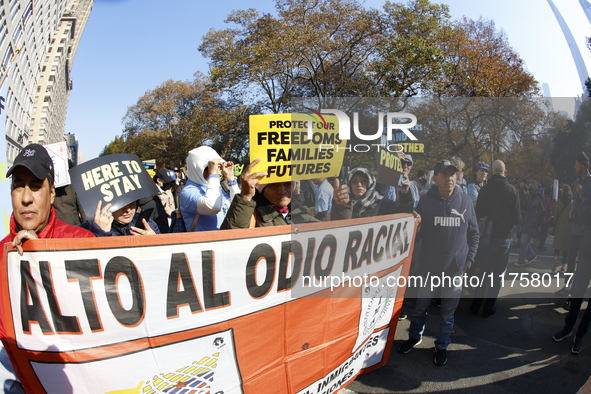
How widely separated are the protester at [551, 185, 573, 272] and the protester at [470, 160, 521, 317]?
0.81 ft

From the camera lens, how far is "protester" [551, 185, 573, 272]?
257 cm

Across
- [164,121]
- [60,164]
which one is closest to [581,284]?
[60,164]

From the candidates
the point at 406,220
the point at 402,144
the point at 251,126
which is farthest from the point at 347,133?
the point at 406,220

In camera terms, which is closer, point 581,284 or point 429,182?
point 429,182

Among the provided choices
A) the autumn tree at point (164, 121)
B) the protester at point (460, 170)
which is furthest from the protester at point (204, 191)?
the autumn tree at point (164, 121)

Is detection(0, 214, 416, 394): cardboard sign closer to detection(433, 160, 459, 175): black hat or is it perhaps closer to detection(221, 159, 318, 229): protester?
detection(221, 159, 318, 229): protester

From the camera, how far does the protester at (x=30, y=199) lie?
1.85m

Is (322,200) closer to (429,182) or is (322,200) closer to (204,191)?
(429,182)

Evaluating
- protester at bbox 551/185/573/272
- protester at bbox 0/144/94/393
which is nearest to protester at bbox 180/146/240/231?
protester at bbox 0/144/94/393

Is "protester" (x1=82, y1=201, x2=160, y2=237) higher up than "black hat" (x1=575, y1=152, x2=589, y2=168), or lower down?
lower down

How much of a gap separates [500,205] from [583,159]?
0.59m

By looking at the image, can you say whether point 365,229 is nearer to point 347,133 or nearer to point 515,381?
point 347,133

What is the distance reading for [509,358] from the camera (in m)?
2.94

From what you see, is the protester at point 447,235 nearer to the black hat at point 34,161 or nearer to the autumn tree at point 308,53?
the black hat at point 34,161
